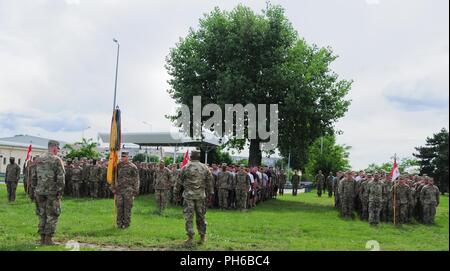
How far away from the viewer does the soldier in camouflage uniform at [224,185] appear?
21447mm

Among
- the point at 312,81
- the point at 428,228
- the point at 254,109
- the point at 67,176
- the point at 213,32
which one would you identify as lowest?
the point at 428,228

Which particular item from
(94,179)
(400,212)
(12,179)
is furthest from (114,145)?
(400,212)

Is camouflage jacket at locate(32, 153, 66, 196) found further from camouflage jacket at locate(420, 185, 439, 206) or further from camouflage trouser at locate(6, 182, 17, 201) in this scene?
camouflage jacket at locate(420, 185, 439, 206)

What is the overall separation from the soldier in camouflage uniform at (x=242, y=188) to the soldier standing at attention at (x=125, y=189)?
26.5 feet

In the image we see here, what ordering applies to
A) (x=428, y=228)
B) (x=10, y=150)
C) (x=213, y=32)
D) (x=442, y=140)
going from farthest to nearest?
(x=10, y=150) < (x=442, y=140) < (x=213, y=32) < (x=428, y=228)

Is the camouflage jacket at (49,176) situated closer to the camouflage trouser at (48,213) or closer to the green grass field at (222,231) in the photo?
the camouflage trouser at (48,213)

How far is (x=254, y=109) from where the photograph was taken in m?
28.0

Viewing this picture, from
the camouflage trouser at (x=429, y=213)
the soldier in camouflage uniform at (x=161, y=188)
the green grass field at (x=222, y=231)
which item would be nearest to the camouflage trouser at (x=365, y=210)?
the green grass field at (x=222, y=231)

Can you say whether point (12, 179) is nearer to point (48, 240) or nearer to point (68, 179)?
point (68, 179)

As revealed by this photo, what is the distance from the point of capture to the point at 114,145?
1457 cm
